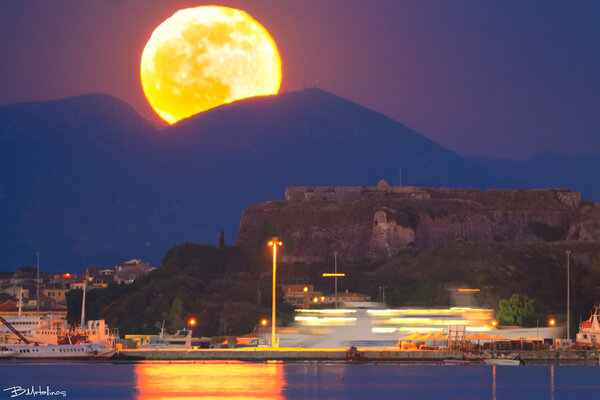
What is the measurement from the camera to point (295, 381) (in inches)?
2522

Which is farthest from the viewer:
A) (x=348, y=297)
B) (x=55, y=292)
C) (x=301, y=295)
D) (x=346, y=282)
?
(x=55, y=292)

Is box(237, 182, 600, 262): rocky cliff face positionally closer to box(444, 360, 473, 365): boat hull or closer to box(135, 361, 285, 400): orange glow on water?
box(444, 360, 473, 365): boat hull

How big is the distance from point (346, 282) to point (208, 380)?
46.2 m

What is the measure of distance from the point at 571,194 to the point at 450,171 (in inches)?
2323

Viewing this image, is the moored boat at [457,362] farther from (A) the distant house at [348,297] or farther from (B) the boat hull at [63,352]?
(A) the distant house at [348,297]

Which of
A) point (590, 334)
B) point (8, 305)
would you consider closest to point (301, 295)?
point (8, 305)

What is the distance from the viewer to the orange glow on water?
57.9 m

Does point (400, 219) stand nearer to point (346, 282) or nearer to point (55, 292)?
point (346, 282)

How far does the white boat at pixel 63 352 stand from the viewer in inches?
3179

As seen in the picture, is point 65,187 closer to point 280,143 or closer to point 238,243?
point 280,143

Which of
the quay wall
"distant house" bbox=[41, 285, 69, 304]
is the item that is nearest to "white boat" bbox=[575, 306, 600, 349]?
the quay wall

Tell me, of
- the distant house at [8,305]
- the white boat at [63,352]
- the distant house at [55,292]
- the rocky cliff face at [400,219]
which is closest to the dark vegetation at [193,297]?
the rocky cliff face at [400,219]

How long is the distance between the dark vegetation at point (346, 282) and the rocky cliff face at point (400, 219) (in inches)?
181

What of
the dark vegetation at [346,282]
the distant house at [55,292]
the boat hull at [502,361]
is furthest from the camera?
the distant house at [55,292]
